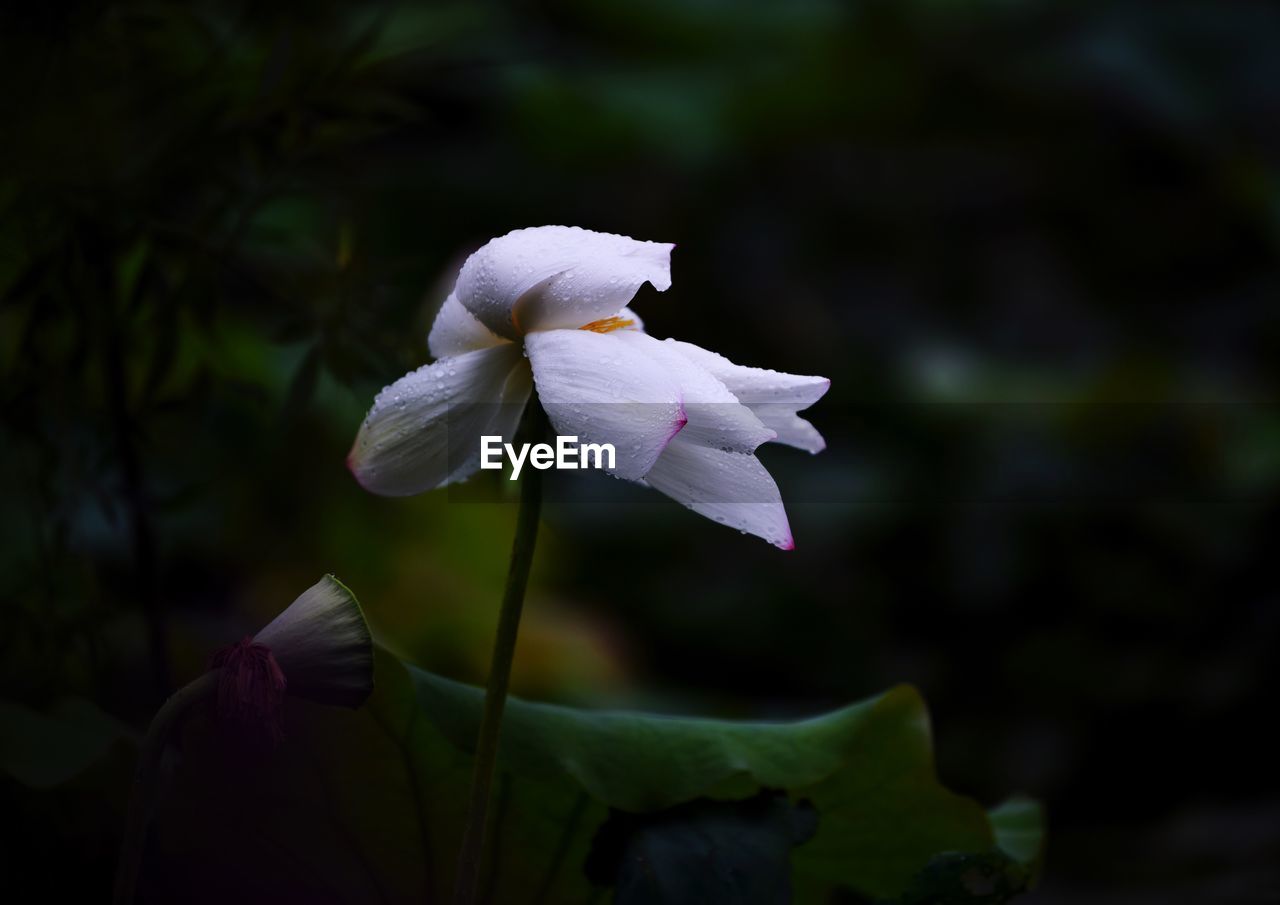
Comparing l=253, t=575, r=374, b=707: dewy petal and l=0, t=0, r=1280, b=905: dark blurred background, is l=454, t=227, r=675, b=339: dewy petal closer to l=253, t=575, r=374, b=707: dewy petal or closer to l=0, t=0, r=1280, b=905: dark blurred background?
l=253, t=575, r=374, b=707: dewy petal

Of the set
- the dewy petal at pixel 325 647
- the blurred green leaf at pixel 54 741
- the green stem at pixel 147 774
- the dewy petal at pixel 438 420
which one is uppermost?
→ the dewy petal at pixel 438 420

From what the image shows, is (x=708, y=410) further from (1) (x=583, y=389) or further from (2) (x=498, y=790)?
(2) (x=498, y=790)

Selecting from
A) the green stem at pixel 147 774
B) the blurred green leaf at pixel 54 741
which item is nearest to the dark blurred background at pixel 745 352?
the blurred green leaf at pixel 54 741

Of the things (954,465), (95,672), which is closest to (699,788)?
(95,672)

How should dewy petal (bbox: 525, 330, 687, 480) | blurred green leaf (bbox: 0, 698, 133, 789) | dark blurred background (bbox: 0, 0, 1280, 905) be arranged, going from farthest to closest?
dark blurred background (bbox: 0, 0, 1280, 905), blurred green leaf (bbox: 0, 698, 133, 789), dewy petal (bbox: 525, 330, 687, 480)

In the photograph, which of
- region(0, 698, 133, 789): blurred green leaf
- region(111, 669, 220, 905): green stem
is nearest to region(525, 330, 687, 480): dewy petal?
region(111, 669, 220, 905): green stem

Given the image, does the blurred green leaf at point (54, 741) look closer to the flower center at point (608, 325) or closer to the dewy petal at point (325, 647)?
the dewy petal at point (325, 647)
